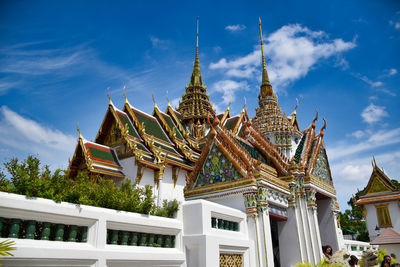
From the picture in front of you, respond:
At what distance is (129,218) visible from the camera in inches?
201

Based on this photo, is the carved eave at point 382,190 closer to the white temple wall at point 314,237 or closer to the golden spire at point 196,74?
the white temple wall at point 314,237

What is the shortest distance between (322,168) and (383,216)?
35.1ft

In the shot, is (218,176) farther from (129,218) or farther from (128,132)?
(128,132)

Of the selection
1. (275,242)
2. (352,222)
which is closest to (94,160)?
(275,242)

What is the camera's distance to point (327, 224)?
38.0 ft

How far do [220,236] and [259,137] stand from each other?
5.32 m

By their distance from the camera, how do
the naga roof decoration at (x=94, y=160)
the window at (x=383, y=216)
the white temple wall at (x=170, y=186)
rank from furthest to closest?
the window at (x=383, y=216), the white temple wall at (x=170, y=186), the naga roof decoration at (x=94, y=160)

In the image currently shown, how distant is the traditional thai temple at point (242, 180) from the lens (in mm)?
6609

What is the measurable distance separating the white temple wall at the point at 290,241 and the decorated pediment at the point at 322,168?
2.09 m

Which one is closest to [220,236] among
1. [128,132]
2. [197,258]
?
[197,258]

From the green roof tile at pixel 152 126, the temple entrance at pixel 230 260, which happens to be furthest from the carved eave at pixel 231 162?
the green roof tile at pixel 152 126

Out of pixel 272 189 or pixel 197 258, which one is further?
pixel 272 189

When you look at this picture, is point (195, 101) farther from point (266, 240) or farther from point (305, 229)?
point (266, 240)

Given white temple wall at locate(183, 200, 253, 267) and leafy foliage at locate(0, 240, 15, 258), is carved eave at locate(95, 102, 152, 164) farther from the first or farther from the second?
leafy foliage at locate(0, 240, 15, 258)
